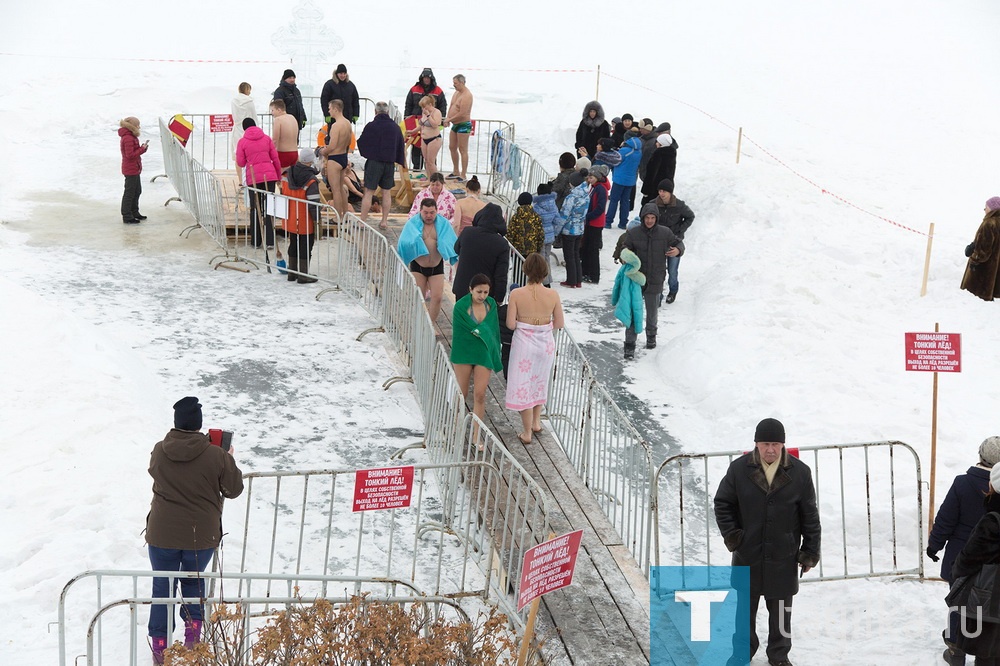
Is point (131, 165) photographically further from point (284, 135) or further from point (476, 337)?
point (476, 337)

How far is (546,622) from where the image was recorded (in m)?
7.29

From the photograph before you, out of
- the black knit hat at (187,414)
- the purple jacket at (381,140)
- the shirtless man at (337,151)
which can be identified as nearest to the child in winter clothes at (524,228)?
the purple jacket at (381,140)

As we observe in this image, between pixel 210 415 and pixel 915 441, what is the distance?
272 inches

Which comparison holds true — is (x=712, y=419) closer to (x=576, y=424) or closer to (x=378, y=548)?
(x=576, y=424)

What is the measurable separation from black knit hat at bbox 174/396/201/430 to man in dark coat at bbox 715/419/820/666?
10.6ft

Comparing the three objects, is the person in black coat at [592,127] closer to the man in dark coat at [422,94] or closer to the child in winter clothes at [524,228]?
the man in dark coat at [422,94]

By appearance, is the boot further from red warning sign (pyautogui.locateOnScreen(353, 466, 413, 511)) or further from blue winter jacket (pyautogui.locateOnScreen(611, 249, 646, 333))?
red warning sign (pyautogui.locateOnScreen(353, 466, 413, 511))

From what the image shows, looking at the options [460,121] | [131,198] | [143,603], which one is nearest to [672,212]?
[460,121]

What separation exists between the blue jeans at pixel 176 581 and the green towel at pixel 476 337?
10.8 ft

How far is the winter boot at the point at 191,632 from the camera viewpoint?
6449 mm

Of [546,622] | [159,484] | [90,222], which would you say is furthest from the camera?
[90,222]

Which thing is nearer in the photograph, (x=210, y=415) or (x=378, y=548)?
(x=378, y=548)

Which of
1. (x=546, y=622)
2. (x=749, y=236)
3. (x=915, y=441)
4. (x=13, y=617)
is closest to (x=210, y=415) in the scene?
(x=13, y=617)

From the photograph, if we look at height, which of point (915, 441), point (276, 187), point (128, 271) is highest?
point (276, 187)
